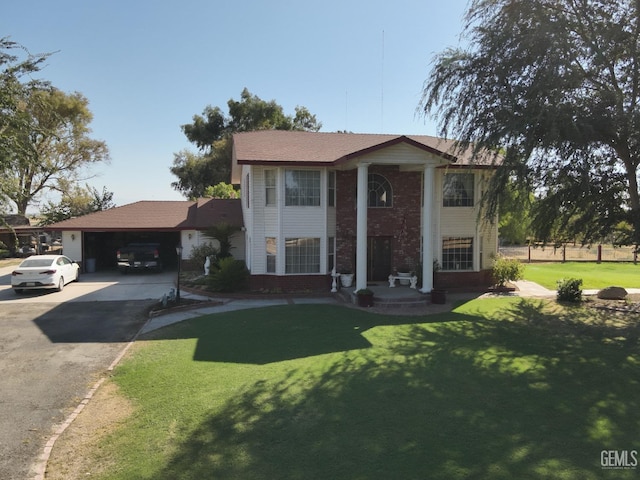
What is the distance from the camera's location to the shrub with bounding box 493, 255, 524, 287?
18.4 metres

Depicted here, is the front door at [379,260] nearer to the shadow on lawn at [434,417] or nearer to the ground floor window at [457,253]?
the ground floor window at [457,253]

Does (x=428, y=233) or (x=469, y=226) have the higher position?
(x=469, y=226)

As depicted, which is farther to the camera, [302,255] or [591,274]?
[591,274]

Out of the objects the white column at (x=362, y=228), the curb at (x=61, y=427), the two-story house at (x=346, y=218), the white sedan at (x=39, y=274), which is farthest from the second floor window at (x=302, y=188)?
the white sedan at (x=39, y=274)

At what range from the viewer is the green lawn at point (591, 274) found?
2016 centimetres

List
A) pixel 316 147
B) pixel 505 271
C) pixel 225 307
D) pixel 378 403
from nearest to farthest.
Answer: pixel 378 403 < pixel 225 307 < pixel 505 271 < pixel 316 147

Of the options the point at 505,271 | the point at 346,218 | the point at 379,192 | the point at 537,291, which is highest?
the point at 379,192

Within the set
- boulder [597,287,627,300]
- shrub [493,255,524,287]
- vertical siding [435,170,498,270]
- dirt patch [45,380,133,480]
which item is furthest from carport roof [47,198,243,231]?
dirt patch [45,380,133,480]

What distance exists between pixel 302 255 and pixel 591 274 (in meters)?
16.3

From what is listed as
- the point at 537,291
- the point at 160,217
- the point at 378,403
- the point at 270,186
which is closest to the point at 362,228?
the point at 270,186

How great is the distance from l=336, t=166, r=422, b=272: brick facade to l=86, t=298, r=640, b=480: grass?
6.89 m

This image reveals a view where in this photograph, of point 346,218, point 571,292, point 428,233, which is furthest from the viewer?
point 346,218

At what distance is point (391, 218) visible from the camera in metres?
18.6

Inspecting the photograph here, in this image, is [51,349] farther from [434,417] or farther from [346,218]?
[346,218]
